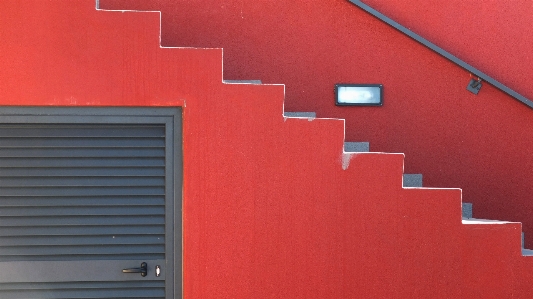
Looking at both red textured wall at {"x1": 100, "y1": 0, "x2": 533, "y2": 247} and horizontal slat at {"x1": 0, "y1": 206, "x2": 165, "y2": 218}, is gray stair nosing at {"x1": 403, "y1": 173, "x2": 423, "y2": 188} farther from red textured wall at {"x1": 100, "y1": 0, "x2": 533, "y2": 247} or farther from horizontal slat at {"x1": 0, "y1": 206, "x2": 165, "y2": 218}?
horizontal slat at {"x1": 0, "y1": 206, "x2": 165, "y2": 218}

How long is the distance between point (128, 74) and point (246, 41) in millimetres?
1491

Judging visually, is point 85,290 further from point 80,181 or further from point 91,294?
point 80,181

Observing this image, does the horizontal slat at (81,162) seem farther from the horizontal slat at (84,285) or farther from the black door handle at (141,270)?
the horizontal slat at (84,285)

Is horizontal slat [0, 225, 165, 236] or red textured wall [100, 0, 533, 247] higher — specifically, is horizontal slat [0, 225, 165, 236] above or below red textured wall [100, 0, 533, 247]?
below

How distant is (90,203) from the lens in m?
5.79

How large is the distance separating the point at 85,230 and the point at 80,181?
34cm

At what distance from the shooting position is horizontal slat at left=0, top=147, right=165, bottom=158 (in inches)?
227

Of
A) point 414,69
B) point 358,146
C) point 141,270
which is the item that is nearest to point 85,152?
point 141,270

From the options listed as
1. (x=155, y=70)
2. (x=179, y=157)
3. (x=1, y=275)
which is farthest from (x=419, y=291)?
(x=1, y=275)

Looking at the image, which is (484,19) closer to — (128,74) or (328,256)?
(328,256)

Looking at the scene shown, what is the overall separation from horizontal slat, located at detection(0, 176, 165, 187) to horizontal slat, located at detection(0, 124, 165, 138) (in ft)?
0.97

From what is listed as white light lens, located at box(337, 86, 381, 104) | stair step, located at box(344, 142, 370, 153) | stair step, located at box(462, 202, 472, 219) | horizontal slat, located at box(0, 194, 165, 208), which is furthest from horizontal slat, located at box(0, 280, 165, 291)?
stair step, located at box(462, 202, 472, 219)

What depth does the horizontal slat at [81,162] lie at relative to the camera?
18.9 feet

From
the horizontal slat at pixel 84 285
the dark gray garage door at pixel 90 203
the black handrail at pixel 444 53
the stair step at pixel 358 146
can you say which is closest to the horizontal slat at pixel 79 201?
the dark gray garage door at pixel 90 203
